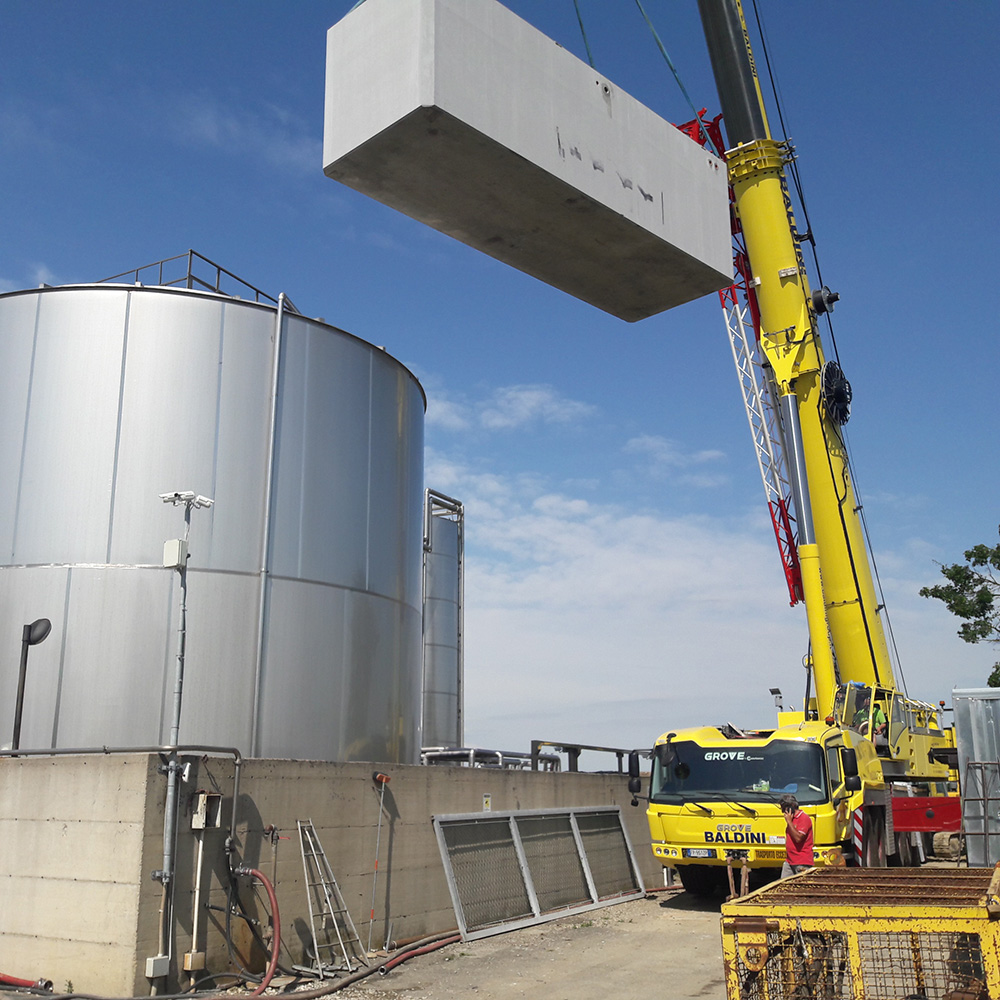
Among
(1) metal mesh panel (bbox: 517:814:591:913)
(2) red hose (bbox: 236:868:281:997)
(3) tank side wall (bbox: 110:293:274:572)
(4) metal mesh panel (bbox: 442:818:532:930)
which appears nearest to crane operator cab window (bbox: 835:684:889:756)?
(1) metal mesh panel (bbox: 517:814:591:913)

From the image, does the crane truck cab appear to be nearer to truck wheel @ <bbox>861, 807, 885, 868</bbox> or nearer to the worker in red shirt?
truck wheel @ <bbox>861, 807, 885, 868</bbox>

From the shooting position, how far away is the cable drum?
19.8 meters

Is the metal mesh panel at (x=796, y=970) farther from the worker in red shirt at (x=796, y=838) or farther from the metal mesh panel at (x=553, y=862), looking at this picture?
the metal mesh panel at (x=553, y=862)

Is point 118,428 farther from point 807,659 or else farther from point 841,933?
point 807,659

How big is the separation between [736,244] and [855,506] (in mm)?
6269

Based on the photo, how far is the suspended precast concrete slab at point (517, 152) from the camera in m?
7.32

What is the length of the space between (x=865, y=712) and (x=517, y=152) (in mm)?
13229

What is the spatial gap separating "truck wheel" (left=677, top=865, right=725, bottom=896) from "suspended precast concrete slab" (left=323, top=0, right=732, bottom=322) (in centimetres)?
1001

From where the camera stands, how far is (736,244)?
21750 mm

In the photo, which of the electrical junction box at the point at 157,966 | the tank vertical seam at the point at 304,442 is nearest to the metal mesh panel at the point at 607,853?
the tank vertical seam at the point at 304,442

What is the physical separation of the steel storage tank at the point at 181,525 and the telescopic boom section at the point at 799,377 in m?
8.87

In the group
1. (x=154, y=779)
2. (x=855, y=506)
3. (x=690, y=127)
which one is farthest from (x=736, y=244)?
(x=154, y=779)

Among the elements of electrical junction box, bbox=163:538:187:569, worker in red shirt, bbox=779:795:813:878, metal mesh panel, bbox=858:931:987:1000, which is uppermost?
electrical junction box, bbox=163:538:187:569

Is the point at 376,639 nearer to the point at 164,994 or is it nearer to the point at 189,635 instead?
the point at 189,635
